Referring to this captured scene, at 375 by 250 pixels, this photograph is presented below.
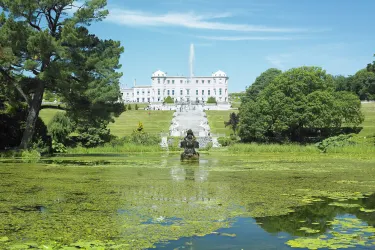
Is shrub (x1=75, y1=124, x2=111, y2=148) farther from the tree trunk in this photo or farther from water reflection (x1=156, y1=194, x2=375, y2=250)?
water reflection (x1=156, y1=194, x2=375, y2=250)

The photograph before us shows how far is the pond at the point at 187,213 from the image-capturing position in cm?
602

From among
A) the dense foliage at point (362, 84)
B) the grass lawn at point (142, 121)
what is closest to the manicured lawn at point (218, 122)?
the grass lawn at point (142, 121)

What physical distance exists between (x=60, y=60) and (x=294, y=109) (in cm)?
2330

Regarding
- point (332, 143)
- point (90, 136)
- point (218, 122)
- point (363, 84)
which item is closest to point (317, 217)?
point (332, 143)

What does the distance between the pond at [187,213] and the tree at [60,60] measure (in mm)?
12256

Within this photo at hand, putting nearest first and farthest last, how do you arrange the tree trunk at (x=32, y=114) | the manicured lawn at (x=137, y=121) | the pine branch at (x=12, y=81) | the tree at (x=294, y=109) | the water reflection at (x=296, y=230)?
the water reflection at (x=296, y=230) → the pine branch at (x=12, y=81) → the tree trunk at (x=32, y=114) → the tree at (x=294, y=109) → the manicured lawn at (x=137, y=121)

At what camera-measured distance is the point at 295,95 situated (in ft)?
141

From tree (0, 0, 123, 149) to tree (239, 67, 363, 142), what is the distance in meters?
18.5

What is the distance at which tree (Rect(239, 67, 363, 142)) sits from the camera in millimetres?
41688

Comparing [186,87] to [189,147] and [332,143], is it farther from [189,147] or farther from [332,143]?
[189,147]

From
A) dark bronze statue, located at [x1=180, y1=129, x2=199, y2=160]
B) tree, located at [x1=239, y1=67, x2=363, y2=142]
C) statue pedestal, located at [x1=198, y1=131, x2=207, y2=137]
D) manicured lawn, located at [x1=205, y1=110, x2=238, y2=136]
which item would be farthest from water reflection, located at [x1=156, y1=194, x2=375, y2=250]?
manicured lawn, located at [x1=205, y1=110, x2=238, y2=136]

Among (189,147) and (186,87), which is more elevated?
(186,87)

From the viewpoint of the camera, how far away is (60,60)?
25578mm

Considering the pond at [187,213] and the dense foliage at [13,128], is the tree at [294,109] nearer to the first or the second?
the dense foliage at [13,128]
